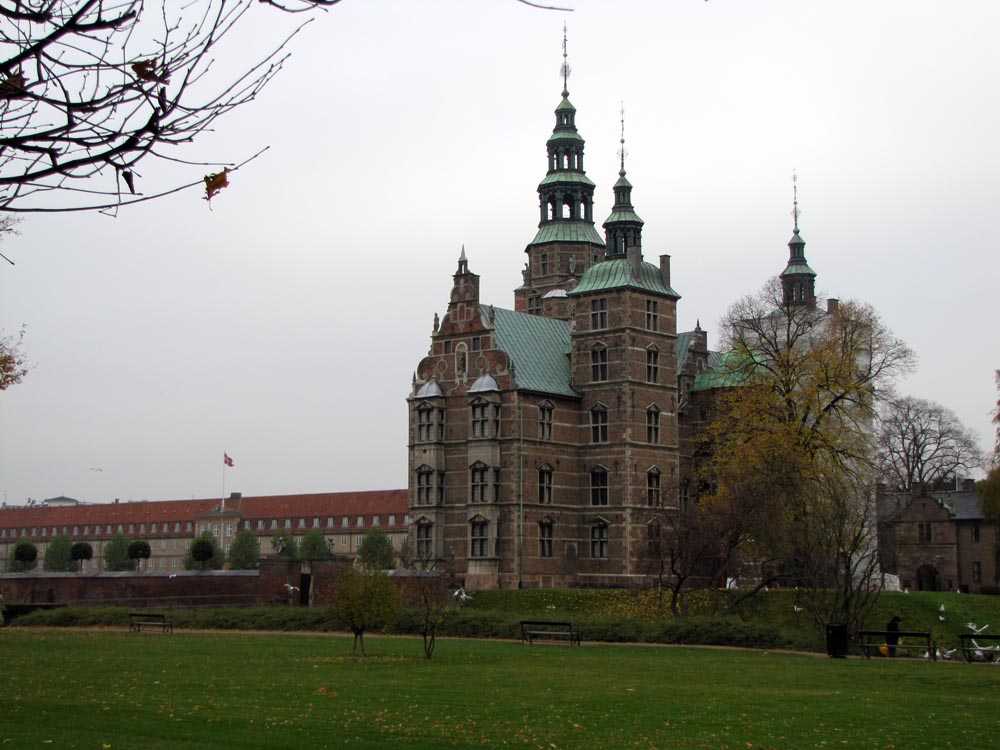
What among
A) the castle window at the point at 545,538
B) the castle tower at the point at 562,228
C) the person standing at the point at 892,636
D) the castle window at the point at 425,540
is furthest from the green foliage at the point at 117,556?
the person standing at the point at 892,636

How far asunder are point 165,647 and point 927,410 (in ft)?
215

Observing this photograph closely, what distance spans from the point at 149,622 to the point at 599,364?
80.0 ft

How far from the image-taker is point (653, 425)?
62.7 meters

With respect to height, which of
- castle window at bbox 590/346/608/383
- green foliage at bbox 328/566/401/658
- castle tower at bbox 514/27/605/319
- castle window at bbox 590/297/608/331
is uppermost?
castle tower at bbox 514/27/605/319

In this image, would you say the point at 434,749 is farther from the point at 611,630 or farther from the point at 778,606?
the point at 778,606

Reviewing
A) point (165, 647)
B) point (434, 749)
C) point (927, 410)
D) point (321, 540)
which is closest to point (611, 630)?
point (165, 647)

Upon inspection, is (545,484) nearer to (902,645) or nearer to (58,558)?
(902,645)

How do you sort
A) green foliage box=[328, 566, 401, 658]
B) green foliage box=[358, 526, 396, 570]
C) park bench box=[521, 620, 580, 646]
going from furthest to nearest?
green foliage box=[358, 526, 396, 570]
park bench box=[521, 620, 580, 646]
green foliage box=[328, 566, 401, 658]

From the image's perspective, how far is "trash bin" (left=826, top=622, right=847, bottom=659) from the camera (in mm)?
34938

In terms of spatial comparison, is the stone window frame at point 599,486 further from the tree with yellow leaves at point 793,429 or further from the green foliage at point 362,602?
the green foliage at point 362,602

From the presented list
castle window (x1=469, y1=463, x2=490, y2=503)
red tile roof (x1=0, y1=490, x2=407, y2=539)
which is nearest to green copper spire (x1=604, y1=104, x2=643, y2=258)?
castle window (x1=469, y1=463, x2=490, y2=503)

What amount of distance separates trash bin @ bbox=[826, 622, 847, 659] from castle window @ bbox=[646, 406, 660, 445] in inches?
1073

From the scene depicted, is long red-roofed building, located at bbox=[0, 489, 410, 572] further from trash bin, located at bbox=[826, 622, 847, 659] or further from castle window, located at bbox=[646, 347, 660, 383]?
trash bin, located at bbox=[826, 622, 847, 659]

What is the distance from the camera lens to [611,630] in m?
42.6
